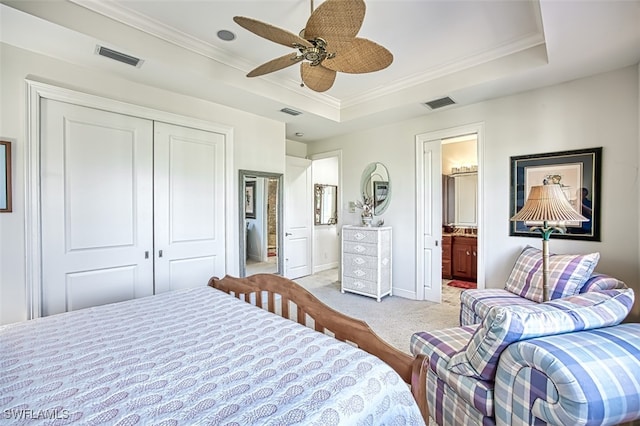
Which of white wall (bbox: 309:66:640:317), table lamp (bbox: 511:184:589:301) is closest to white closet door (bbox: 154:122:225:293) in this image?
white wall (bbox: 309:66:640:317)

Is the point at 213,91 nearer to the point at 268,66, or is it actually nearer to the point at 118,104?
the point at 118,104

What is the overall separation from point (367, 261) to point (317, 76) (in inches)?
109

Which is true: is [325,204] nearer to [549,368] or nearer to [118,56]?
[118,56]

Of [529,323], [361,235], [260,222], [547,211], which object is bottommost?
[529,323]

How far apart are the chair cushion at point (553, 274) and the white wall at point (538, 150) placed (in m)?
0.49

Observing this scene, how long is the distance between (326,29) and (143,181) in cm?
236

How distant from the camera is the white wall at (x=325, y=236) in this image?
5949 mm

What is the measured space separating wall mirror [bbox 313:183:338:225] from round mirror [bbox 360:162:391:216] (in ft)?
4.63

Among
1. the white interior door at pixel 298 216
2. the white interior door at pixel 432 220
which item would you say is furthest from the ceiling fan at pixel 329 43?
the white interior door at pixel 298 216

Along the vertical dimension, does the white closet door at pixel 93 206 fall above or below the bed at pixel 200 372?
above

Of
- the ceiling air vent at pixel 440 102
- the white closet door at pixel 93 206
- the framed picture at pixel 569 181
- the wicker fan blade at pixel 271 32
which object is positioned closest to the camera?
the wicker fan blade at pixel 271 32

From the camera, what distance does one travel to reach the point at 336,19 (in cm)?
155

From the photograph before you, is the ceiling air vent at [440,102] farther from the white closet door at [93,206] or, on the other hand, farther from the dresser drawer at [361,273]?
the white closet door at [93,206]

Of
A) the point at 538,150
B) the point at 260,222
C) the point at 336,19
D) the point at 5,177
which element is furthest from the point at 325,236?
the point at 336,19
